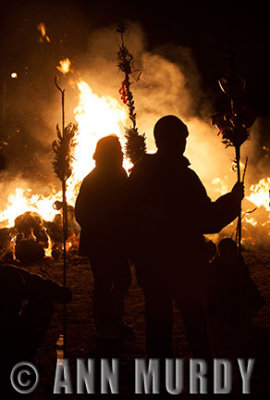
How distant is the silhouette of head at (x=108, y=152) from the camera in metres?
4.90

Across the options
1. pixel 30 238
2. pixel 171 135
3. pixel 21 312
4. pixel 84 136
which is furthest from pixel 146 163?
pixel 84 136

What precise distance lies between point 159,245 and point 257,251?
A: 8602mm

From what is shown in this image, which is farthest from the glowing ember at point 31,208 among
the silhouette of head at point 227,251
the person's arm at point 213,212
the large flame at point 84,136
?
the person's arm at point 213,212

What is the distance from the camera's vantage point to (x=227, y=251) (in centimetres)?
559

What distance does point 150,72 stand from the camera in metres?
15.9

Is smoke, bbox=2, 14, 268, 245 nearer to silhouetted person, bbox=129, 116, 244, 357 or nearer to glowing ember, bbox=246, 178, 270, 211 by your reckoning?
glowing ember, bbox=246, 178, 270, 211

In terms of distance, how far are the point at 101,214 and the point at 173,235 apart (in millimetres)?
1907

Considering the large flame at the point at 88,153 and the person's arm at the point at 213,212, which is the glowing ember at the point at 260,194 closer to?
the large flame at the point at 88,153

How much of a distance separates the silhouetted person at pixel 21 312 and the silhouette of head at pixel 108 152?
204cm

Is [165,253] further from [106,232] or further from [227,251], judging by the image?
[227,251]

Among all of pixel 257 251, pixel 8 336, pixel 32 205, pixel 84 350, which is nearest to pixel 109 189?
pixel 84 350

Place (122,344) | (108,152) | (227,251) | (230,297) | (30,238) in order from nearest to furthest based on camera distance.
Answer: (122,344) < (108,152) < (230,297) < (227,251) < (30,238)

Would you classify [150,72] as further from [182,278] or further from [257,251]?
[182,278]
